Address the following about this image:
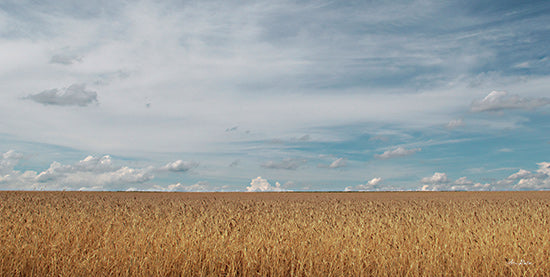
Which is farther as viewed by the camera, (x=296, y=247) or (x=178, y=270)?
(x=296, y=247)

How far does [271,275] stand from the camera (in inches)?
279

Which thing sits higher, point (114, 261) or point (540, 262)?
point (114, 261)

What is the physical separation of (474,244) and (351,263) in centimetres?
382

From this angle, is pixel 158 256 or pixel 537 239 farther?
pixel 537 239

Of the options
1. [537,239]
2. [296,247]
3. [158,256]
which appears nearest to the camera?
[158,256]

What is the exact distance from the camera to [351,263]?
7.31 metres

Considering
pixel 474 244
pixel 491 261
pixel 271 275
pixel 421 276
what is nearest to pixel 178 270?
pixel 271 275

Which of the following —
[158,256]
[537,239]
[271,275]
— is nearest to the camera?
[271,275]

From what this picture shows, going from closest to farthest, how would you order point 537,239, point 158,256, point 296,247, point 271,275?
1. point 271,275
2. point 158,256
3. point 296,247
4. point 537,239

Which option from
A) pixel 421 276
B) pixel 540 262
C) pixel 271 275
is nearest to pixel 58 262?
pixel 271 275

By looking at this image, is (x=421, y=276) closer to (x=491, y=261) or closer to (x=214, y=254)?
(x=491, y=261)

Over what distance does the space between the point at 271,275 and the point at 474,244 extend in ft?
17.3

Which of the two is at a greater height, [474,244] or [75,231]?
[75,231]

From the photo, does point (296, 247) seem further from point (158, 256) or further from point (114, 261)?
point (114, 261)
